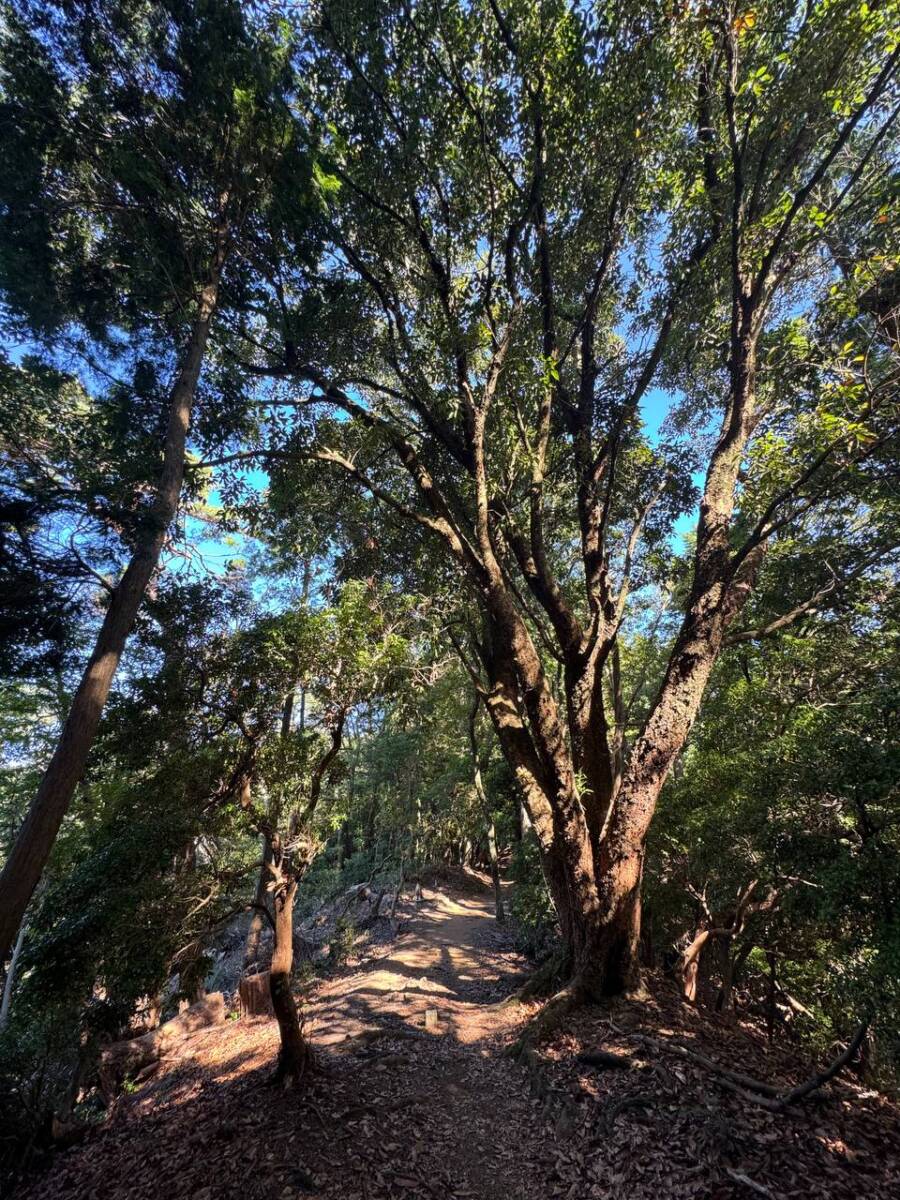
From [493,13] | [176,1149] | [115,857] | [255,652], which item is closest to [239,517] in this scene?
[255,652]

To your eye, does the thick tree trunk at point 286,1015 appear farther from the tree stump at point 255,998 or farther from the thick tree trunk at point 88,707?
the tree stump at point 255,998

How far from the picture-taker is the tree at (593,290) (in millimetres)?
5426

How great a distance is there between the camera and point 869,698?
4723 mm

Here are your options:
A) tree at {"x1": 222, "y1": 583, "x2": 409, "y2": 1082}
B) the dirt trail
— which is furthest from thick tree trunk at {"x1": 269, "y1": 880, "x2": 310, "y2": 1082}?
the dirt trail

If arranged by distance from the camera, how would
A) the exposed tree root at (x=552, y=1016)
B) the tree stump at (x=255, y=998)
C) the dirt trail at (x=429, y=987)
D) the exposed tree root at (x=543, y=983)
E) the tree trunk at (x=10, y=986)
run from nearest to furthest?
the tree trunk at (x=10, y=986) < the exposed tree root at (x=552, y=1016) < the dirt trail at (x=429, y=987) < the exposed tree root at (x=543, y=983) < the tree stump at (x=255, y=998)

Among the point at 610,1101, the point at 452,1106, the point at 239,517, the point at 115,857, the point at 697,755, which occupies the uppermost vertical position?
the point at 239,517

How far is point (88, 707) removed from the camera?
4.68 meters

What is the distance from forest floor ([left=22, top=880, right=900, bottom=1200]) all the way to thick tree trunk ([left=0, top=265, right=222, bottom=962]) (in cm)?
300

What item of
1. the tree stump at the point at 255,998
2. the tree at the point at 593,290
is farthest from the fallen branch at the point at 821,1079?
the tree stump at the point at 255,998

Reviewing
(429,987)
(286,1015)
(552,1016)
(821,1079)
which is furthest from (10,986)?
(821,1079)

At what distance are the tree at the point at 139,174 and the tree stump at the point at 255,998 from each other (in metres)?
8.48

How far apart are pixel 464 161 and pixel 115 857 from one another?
899 centimetres

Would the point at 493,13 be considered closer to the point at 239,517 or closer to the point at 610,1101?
the point at 239,517

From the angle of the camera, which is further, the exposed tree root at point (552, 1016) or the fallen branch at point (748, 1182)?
the exposed tree root at point (552, 1016)
